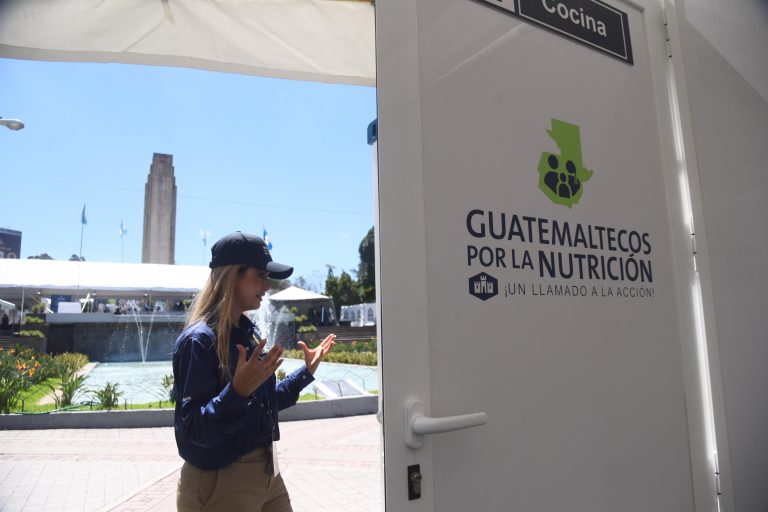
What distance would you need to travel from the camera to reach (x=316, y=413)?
8.83 meters

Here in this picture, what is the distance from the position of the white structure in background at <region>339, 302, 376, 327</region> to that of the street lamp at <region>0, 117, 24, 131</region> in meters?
19.3

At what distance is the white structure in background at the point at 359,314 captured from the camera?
30.3m

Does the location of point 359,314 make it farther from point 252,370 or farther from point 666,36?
point 252,370

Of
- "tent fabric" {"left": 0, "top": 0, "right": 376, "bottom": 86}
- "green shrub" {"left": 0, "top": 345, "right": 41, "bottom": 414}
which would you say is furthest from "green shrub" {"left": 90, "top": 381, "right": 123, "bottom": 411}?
"tent fabric" {"left": 0, "top": 0, "right": 376, "bottom": 86}

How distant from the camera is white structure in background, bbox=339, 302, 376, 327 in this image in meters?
30.3

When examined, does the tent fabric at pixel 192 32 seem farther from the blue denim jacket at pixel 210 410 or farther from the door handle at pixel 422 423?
the door handle at pixel 422 423

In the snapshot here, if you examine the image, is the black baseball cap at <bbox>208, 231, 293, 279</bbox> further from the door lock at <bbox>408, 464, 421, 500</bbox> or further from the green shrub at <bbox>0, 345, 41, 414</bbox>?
the green shrub at <bbox>0, 345, 41, 414</bbox>

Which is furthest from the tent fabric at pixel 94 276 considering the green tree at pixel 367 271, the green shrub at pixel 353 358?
the green tree at pixel 367 271

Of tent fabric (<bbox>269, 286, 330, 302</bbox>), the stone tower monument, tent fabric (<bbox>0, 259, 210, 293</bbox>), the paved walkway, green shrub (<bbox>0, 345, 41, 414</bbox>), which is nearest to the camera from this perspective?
the paved walkway

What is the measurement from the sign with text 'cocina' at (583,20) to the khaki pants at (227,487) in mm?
1738

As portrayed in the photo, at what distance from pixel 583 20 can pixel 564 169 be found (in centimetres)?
64

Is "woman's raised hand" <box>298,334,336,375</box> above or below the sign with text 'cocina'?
below

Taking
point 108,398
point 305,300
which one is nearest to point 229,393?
point 108,398

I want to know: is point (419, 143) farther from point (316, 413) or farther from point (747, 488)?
point (316, 413)
